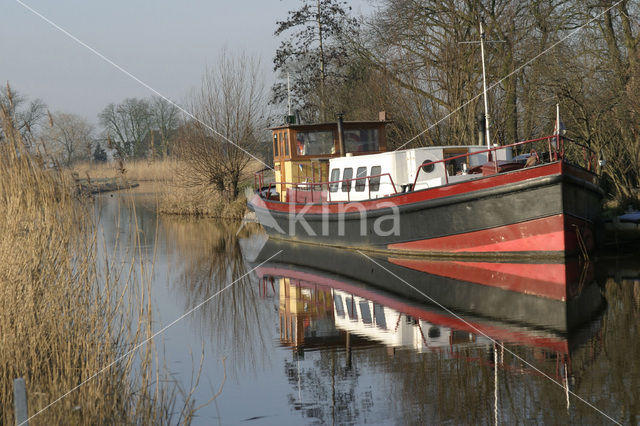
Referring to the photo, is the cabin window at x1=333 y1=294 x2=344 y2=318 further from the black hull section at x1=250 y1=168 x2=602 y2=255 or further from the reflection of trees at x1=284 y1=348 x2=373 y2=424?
the black hull section at x1=250 y1=168 x2=602 y2=255

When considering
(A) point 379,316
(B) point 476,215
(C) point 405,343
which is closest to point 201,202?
(B) point 476,215

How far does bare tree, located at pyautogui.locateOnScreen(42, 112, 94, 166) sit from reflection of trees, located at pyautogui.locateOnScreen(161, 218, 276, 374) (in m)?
2.74

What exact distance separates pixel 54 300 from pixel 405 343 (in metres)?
3.72

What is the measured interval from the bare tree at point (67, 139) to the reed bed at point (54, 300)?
0.54 ft

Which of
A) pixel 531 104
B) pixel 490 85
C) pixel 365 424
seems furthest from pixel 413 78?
pixel 365 424

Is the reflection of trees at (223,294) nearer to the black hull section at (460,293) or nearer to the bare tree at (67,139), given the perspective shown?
the black hull section at (460,293)

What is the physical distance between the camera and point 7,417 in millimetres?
5047

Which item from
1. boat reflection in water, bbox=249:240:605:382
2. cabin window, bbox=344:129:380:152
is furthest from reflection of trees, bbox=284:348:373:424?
cabin window, bbox=344:129:380:152

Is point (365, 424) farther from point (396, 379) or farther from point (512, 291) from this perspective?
point (512, 291)

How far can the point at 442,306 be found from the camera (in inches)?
395

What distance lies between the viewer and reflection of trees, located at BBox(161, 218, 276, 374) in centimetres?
859

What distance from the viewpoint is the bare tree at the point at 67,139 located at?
5691mm

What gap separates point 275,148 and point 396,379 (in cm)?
1423

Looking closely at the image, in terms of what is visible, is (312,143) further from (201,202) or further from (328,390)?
(328,390)
